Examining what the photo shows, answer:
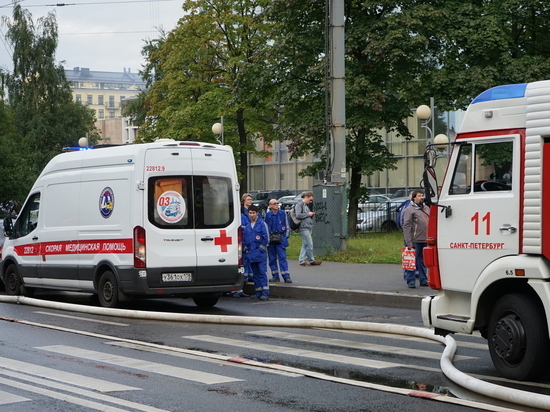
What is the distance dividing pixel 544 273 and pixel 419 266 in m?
8.93

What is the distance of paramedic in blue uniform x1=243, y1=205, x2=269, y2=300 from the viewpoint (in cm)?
1620

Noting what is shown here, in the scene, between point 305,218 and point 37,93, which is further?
point 37,93

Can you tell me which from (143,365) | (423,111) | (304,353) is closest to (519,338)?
(304,353)

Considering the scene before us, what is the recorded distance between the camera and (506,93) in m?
8.39

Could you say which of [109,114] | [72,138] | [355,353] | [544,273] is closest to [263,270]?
[355,353]

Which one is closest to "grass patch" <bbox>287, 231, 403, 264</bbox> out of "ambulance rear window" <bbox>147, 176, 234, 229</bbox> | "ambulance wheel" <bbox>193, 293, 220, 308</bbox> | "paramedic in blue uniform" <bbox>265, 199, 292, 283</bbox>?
"paramedic in blue uniform" <bbox>265, 199, 292, 283</bbox>

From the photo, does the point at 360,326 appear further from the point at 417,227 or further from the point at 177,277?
the point at 417,227

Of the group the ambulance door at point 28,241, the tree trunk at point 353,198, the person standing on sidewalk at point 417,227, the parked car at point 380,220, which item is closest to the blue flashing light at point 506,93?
the person standing on sidewalk at point 417,227

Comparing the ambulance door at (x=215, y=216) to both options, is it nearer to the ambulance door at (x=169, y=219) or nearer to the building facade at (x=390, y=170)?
the ambulance door at (x=169, y=219)

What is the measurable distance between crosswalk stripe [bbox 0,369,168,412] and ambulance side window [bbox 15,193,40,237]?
8.24m

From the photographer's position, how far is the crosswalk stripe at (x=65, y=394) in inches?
268

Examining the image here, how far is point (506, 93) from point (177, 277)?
688cm

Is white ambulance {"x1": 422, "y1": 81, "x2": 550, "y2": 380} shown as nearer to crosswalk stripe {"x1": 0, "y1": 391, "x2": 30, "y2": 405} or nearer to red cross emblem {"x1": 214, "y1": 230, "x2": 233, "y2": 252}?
crosswalk stripe {"x1": 0, "y1": 391, "x2": 30, "y2": 405}

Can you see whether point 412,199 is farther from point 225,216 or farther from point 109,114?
point 109,114
